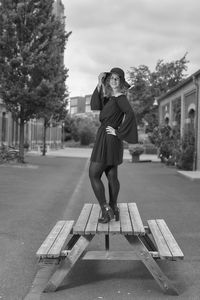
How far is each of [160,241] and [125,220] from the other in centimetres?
43

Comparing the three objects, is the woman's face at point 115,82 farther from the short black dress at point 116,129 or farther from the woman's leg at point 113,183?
the woman's leg at point 113,183

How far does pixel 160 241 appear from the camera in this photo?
4.79 m

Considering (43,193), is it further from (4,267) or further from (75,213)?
(4,267)

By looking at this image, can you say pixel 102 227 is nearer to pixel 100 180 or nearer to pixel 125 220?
pixel 125 220

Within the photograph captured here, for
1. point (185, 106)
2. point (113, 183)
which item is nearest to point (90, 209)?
point (113, 183)

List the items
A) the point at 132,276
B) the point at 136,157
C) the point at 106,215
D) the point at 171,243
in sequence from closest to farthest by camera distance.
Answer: the point at 171,243, the point at 106,215, the point at 132,276, the point at 136,157

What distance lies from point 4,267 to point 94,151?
5.53 feet

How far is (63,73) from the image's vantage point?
934 inches

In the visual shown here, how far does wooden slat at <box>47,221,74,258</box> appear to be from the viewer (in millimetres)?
4270

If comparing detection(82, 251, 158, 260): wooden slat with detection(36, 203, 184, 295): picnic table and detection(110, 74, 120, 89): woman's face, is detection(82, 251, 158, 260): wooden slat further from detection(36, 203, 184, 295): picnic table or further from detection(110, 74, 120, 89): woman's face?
detection(110, 74, 120, 89): woman's face

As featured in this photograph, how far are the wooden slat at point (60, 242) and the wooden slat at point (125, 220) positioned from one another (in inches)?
24.4

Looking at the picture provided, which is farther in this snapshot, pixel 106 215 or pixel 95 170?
pixel 95 170

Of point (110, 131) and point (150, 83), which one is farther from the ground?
point (150, 83)

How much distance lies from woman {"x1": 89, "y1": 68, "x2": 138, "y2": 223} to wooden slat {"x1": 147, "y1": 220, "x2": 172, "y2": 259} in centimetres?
48
